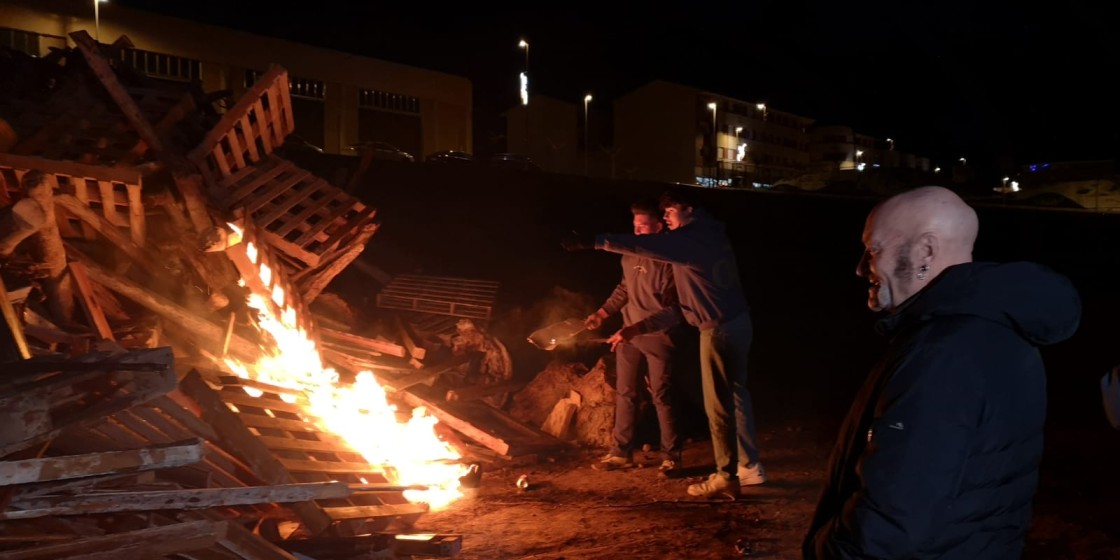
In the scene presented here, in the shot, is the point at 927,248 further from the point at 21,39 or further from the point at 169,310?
the point at 21,39

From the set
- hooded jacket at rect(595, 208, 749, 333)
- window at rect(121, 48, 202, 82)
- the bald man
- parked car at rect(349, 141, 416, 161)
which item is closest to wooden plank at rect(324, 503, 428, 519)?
hooded jacket at rect(595, 208, 749, 333)

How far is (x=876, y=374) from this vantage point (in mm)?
2068

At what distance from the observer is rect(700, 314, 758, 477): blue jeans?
5562 mm

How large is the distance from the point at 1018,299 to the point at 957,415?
0.34 m

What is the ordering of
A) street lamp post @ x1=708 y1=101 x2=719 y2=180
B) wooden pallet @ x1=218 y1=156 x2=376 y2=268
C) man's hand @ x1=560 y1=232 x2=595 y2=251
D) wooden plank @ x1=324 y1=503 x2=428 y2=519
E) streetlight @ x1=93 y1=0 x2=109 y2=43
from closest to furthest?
wooden plank @ x1=324 y1=503 x2=428 y2=519 → man's hand @ x1=560 y1=232 x2=595 y2=251 → wooden pallet @ x1=218 y1=156 x2=376 y2=268 → streetlight @ x1=93 y1=0 x2=109 y2=43 → street lamp post @ x1=708 y1=101 x2=719 y2=180

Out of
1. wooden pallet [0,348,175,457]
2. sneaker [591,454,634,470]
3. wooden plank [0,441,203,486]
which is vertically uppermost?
wooden pallet [0,348,175,457]

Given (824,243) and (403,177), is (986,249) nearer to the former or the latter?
(824,243)

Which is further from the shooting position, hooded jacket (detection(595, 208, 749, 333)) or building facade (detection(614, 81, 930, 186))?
building facade (detection(614, 81, 930, 186))

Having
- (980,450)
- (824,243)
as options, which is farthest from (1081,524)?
(824,243)

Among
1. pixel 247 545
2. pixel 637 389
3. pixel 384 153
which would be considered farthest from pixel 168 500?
pixel 384 153

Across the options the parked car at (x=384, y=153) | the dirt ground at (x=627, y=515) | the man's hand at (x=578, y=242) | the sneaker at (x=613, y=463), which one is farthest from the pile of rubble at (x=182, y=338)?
the parked car at (x=384, y=153)

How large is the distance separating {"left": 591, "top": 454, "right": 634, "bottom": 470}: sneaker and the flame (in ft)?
4.15

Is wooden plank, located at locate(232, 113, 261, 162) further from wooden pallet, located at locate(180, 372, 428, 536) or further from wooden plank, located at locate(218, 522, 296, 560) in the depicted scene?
wooden plank, located at locate(218, 522, 296, 560)

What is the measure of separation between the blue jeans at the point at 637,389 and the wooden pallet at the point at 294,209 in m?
3.07
